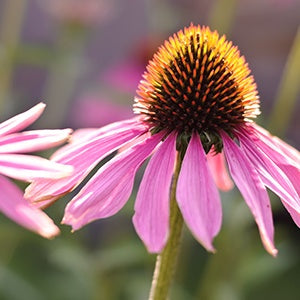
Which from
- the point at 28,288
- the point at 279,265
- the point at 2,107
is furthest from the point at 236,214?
the point at 2,107

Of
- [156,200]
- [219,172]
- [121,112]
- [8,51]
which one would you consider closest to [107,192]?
[156,200]

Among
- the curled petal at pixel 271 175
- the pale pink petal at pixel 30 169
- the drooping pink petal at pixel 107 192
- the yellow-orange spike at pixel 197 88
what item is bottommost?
the drooping pink petal at pixel 107 192

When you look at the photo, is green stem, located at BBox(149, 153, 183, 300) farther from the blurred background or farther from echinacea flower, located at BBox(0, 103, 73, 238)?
the blurred background

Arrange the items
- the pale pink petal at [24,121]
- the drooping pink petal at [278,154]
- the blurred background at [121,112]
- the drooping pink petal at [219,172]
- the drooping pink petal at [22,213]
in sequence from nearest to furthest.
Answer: the drooping pink petal at [22,213], the pale pink petal at [24,121], the drooping pink petal at [278,154], the drooping pink petal at [219,172], the blurred background at [121,112]

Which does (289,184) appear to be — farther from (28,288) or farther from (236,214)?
(28,288)

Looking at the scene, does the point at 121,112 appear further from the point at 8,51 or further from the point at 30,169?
the point at 30,169

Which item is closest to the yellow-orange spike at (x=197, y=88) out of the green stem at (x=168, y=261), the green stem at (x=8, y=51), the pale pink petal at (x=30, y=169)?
the green stem at (x=168, y=261)

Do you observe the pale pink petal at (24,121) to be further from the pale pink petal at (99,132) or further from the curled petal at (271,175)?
the curled petal at (271,175)
